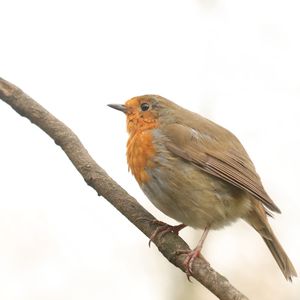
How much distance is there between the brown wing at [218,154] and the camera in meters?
4.00

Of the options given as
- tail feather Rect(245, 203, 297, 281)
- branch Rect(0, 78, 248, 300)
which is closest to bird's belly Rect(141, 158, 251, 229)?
tail feather Rect(245, 203, 297, 281)

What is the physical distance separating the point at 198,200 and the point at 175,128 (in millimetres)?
636

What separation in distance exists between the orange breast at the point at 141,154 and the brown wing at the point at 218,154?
14cm

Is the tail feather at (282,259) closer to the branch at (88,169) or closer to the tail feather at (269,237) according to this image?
the tail feather at (269,237)

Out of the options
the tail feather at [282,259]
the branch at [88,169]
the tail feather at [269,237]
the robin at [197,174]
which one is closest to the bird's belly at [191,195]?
the robin at [197,174]

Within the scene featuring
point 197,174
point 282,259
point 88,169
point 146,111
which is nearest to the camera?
point 88,169

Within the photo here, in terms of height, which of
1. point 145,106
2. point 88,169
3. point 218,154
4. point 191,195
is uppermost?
point 145,106

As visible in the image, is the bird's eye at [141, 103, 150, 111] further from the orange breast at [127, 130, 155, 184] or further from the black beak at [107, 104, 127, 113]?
the orange breast at [127, 130, 155, 184]

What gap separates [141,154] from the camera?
163 inches

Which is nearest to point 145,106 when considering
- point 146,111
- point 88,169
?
point 146,111

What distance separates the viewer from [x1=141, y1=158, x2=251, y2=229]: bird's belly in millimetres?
3967

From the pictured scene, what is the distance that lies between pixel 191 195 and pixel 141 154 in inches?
18.0

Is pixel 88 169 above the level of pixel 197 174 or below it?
below

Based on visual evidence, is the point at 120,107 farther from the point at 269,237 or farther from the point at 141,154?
the point at 269,237
